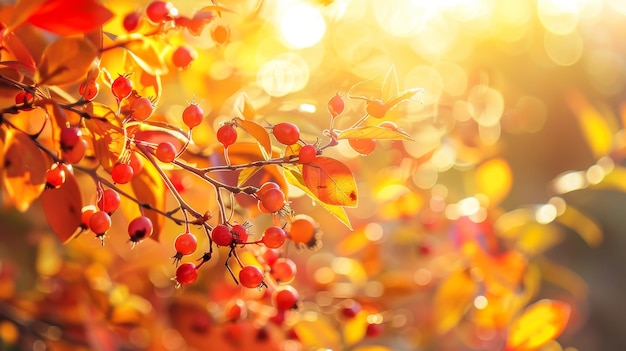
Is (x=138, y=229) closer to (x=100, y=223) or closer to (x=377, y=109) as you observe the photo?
(x=100, y=223)

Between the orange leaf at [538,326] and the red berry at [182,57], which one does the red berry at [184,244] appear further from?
the orange leaf at [538,326]

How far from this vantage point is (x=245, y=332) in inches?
48.1

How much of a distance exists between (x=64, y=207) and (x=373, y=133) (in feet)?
1.22

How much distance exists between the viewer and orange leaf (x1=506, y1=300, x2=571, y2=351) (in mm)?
1169

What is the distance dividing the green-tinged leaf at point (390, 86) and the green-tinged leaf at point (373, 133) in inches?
1.6

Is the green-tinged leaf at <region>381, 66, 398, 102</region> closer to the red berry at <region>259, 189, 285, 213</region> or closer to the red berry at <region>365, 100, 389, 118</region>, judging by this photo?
the red berry at <region>365, 100, 389, 118</region>

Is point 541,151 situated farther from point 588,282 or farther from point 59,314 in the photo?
point 59,314

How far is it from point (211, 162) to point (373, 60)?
0.83m

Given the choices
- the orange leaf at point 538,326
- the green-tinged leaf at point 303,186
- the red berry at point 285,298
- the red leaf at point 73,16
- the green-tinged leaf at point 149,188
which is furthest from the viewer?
the orange leaf at point 538,326

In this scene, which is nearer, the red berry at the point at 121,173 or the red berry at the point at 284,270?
the red berry at the point at 121,173

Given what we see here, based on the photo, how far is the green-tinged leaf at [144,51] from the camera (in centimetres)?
74

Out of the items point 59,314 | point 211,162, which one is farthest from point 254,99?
point 59,314

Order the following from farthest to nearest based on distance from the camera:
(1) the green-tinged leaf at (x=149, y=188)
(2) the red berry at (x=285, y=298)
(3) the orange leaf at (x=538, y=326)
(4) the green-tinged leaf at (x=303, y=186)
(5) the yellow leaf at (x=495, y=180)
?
(5) the yellow leaf at (x=495, y=180) < (3) the orange leaf at (x=538, y=326) < (2) the red berry at (x=285, y=298) < (1) the green-tinged leaf at (x=149, y=188) < (4) the green-tinged leaf at (x=303, y=186)

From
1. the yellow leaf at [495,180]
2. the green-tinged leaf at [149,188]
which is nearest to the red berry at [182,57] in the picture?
the green-tinged leaf at [149,188]
